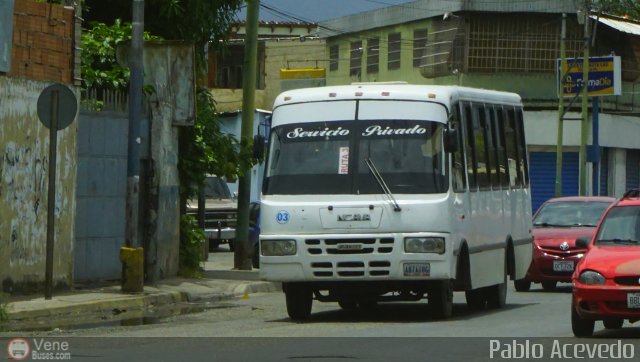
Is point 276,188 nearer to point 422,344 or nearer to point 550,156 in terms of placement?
point 422,344

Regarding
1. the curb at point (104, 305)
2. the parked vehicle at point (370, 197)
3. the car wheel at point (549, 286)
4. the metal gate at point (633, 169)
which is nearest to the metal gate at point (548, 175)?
the metal gate at point (633, 169)

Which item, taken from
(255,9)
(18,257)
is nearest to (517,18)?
(255,9)

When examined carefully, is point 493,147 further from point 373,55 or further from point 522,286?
point 373,55

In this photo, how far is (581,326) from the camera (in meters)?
14.9

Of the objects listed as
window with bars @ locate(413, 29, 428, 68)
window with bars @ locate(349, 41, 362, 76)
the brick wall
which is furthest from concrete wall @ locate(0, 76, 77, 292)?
window with bars @ locate(349, 41, 362, 76)

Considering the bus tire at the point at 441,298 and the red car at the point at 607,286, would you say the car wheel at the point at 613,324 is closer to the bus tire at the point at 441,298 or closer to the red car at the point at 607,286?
the red car at the point at 607,286

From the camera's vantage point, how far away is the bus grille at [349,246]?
17.1 m

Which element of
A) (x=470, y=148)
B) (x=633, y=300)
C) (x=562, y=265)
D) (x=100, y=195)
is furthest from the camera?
(x=562, y=265)

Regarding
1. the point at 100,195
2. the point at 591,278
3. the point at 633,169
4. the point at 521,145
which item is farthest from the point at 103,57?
the point at 633,169

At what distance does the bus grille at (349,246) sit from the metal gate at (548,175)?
35017 mm

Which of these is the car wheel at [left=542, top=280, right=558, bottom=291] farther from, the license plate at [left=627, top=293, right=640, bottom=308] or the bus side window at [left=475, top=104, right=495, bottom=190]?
the license plate at [left=627, top=293, right=640, bottom=308]

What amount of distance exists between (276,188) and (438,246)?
2191 millimetres

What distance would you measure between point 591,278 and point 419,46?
125 feet

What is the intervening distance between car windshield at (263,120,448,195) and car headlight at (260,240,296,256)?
643 millimetres
